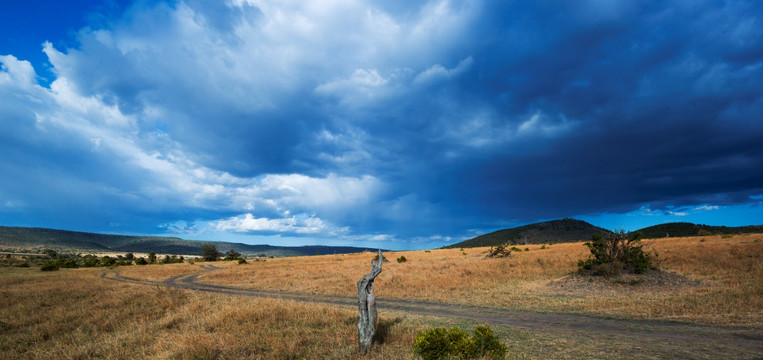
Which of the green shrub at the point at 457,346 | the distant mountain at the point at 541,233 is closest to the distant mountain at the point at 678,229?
the distant mountain at the point at 541,233

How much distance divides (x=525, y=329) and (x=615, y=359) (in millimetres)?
4030

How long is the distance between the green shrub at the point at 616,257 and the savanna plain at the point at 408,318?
865mm

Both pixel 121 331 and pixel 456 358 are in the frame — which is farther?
pixel 121 331

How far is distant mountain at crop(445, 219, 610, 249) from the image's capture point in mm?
125069

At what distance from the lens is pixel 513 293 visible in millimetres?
22000

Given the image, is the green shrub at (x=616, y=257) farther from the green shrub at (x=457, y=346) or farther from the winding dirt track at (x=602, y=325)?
the green shrub at (x=457, y=346)

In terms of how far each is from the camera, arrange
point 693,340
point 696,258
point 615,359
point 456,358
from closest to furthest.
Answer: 1. point 456,358
2. point 615,359
3. point 693,340
4. point 696,258

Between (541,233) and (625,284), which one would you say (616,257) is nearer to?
(625,284)

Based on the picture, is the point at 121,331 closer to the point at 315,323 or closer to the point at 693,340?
the point at 315,323

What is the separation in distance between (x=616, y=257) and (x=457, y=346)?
21.7 m

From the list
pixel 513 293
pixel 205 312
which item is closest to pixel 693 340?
pixel 513 293

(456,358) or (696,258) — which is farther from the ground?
(696,258)

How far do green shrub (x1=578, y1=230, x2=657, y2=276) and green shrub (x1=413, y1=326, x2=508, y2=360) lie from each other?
61.6ft

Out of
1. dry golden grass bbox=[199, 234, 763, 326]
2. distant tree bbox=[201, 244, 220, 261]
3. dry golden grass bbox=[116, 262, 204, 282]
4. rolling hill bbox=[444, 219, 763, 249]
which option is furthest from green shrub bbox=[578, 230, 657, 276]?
distant tree bbox=[201, 244, 220, 261]
